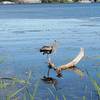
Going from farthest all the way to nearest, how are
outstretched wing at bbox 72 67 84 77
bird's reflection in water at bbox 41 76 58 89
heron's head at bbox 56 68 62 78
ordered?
outstretched wing at bbox 72 67 84 77 < heron's head at bbox 56 68 62 78 < bird's reflection in water at bbox 41 76 58 89

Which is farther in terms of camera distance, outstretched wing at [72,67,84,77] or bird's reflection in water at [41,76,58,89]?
outstretched wing at [72,67,84,77]

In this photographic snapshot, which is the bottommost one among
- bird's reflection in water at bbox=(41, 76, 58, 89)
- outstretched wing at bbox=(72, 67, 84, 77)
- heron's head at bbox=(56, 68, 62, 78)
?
outstretched wing at bbox=(72, 67, 84, 77)

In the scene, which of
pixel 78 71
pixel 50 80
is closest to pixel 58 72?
pixel 78 71

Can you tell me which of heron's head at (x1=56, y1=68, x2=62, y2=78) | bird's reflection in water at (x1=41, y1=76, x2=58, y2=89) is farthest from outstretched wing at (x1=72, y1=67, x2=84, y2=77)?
bird's reflection in water at (x1=41, y1=76, x2=58, y2=89)

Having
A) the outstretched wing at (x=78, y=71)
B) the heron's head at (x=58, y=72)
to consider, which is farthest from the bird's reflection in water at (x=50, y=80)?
the outstretched wing at (x=78, y=71)

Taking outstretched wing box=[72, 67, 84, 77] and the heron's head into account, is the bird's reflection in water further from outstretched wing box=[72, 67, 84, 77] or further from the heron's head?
outstretched wing box=[72, 67, 84, 77]

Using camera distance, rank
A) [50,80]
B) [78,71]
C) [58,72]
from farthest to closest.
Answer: [78,71], [58,72], [50,80]

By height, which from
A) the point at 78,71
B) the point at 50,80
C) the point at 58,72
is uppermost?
the point at 50,80

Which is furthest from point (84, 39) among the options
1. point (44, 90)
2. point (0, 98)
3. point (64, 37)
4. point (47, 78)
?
point (0, 98)

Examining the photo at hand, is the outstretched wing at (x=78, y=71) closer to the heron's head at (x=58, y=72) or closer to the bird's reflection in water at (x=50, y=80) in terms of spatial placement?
the heron's head at (x=58, y=72)

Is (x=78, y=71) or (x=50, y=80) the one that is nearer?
(x=50, y=80)

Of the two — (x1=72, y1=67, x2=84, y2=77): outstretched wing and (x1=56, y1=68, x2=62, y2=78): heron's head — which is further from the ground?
Answer: (x1=56, y1=68, x2=62, y2=78): heron's head

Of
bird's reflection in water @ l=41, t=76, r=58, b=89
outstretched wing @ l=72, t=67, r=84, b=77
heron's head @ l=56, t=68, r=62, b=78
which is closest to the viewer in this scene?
bird's reflection in water @ l=41, t=76, r=58, b=89

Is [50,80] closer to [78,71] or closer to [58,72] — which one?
[58,72]
